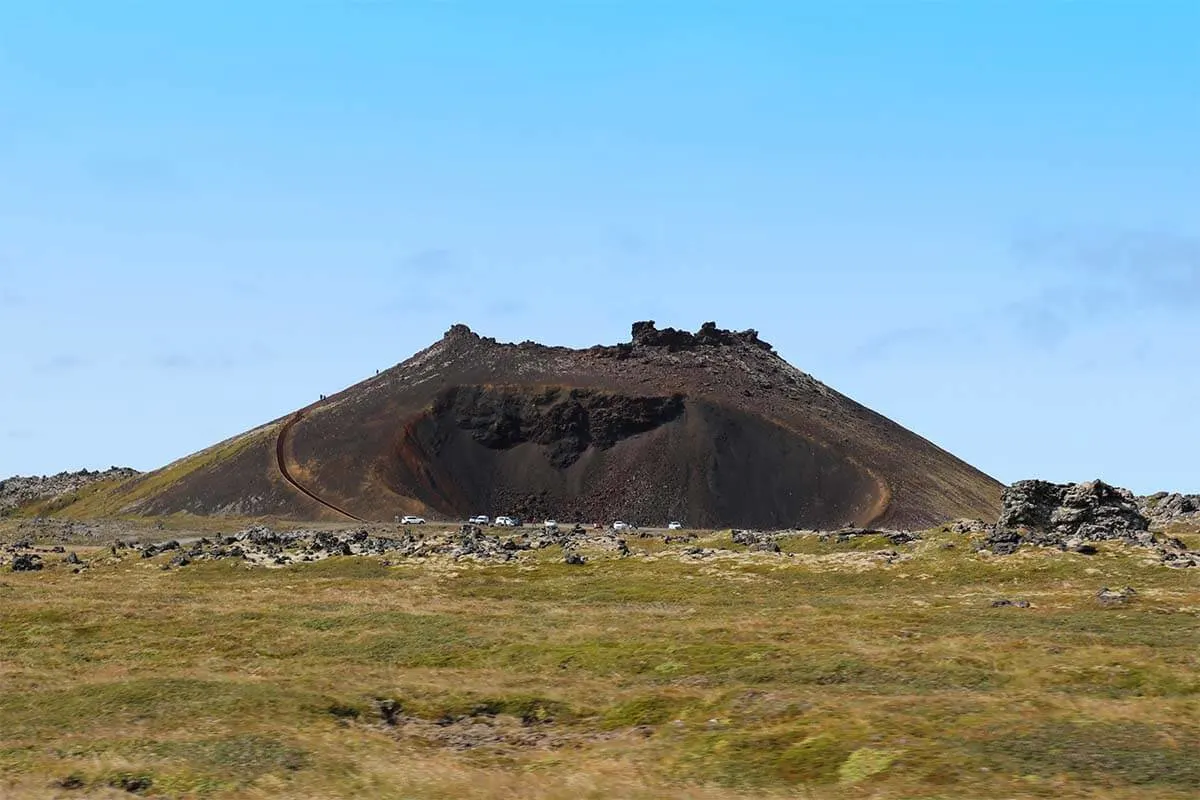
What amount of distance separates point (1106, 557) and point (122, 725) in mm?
67525

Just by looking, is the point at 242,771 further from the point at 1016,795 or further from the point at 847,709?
the point at 1016,795

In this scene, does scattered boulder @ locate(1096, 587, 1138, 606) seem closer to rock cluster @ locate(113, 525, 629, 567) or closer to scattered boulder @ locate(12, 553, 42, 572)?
rock cluster @ locate(113, 525, 629, 567)

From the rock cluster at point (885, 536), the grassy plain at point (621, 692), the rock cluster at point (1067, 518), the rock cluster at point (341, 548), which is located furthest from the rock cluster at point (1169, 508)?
the rock cluster at point (341, 548)

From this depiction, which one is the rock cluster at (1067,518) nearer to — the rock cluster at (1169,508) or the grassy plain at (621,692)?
the grassy plain at (621,692)

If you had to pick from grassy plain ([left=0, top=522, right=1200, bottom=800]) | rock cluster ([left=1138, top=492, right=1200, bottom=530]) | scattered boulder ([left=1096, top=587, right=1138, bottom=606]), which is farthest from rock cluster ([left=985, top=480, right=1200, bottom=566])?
scattered boulder ([left=1096, top=587, right=1138, bottom=606])

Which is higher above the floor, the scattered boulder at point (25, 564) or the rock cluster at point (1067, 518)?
the rock cluster at point (1067, 518)

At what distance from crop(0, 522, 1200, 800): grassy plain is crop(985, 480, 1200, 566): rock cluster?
849 centimetres

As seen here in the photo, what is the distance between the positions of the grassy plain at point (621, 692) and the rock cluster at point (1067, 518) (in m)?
8.49

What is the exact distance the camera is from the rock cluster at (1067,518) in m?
93.8

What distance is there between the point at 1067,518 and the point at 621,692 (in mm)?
65165

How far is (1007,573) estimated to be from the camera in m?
84.4

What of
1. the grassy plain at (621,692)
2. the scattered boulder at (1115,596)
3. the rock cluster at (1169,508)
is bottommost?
the grassy plain at (621,692)

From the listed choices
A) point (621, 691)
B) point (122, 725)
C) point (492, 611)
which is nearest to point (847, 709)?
point (621, 691)

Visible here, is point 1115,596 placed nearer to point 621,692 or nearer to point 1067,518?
point 1067,518
